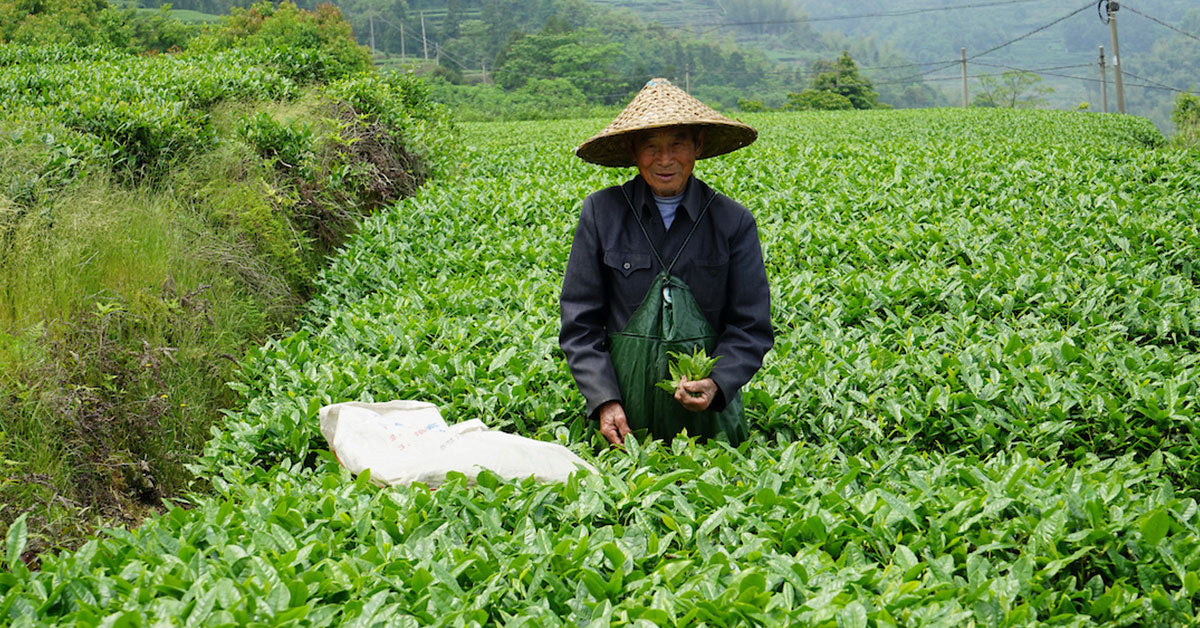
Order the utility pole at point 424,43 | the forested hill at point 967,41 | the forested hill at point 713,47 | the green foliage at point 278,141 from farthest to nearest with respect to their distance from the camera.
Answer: the forested hill at point 967,41 < the utility pole at point 424,43 < the forested hill at point 713,47 < the green foliage at point 278,141

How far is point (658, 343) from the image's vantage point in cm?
340

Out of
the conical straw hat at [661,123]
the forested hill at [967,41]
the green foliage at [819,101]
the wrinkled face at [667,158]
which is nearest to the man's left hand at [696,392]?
the wrinkled face at [667,158]

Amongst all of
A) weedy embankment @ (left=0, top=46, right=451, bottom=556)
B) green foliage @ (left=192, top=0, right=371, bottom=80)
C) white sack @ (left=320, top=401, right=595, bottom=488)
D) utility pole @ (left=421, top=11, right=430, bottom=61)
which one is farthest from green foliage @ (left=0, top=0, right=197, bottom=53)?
utility pole @ (left=421, top=11, right=430, bottom=61)

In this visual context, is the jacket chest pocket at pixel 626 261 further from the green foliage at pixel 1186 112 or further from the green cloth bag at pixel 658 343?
the green foliage at pixel 1186 112

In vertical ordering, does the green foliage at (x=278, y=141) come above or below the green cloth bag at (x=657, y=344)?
above

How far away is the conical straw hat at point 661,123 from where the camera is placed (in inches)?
131

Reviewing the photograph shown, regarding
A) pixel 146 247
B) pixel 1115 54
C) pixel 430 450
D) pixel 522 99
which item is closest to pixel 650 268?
pixel 430 450

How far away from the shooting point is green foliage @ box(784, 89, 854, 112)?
163 ft

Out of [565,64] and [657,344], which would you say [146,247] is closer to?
[657,344]

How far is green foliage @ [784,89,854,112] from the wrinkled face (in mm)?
46318

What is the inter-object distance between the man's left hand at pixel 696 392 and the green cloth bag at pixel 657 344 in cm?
9

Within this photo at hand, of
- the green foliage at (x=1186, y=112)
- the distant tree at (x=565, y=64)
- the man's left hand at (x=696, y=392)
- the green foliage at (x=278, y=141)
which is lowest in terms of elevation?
the man's left hand at (x=696, y=392)

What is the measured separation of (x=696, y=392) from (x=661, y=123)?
90 cm

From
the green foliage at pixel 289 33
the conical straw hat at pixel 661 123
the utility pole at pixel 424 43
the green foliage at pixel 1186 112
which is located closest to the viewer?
the conical straw hat at pixel 661 123
